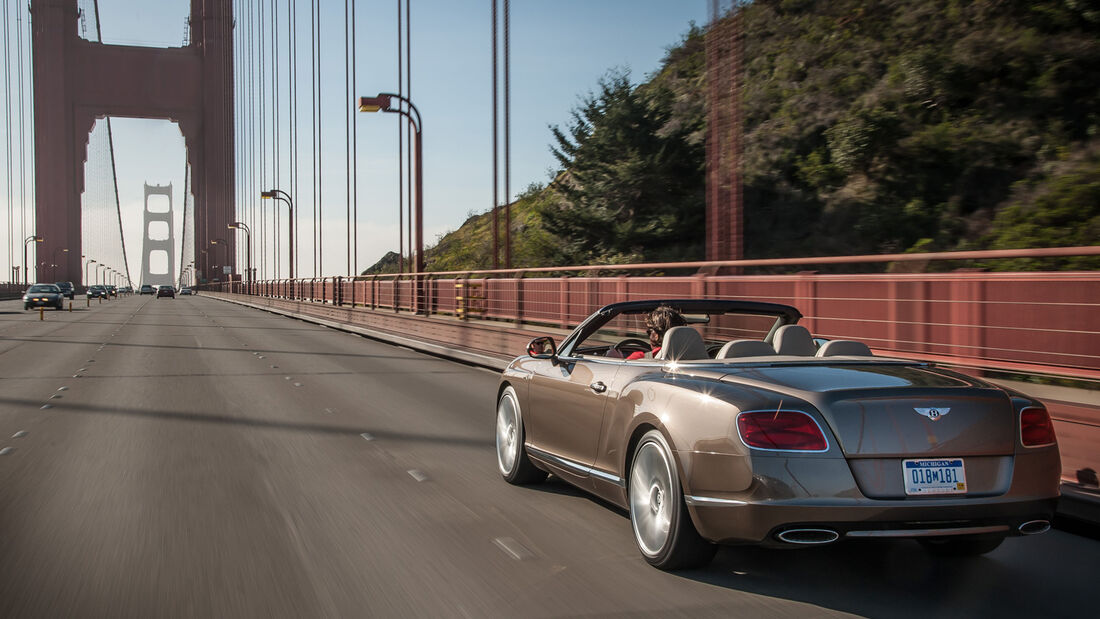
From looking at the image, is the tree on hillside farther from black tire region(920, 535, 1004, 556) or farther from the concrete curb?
black tire region(920, 535, 1004, 556)

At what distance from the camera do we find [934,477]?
362 cm

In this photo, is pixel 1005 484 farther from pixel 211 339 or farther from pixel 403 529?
pixel 211 339

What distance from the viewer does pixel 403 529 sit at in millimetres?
4945

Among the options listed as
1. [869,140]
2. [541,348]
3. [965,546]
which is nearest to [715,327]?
[541,348]

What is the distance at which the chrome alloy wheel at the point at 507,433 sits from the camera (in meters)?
6.23

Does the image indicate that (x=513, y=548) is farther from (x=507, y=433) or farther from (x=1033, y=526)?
(x=1033, y=526)

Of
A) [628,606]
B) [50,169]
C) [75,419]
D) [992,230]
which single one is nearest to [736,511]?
[628,606]

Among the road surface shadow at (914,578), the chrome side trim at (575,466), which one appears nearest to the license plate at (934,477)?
the road surface shadow at (914,578)

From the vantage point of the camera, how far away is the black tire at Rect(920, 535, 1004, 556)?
4320mm

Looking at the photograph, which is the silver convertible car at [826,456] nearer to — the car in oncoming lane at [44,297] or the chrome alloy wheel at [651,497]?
the chrome alloy wheel at [651,497]

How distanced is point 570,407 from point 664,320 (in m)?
0.71

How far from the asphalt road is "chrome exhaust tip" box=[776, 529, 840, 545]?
27 centimetres

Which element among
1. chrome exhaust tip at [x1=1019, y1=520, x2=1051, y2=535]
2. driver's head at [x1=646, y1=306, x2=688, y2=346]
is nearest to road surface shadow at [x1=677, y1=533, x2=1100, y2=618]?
chrome exhaust tip at [x1=1019, y1=520, x2=1051, y2=535]

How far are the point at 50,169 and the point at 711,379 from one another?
374 ft
